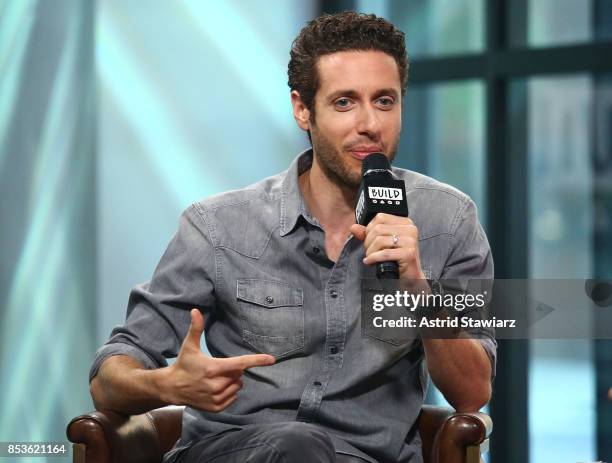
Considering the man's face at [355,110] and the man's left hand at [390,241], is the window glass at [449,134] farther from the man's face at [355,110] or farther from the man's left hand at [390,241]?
the man's left hand at [390,241]

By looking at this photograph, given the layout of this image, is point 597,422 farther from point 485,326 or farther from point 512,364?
point 485,326

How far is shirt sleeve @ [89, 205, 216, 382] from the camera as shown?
223 centimetres

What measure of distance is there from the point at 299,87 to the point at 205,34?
198 centimetres

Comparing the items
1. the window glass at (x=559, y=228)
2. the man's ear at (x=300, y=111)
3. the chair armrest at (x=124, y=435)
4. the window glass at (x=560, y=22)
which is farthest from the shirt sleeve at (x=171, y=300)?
the window glass at (x=560, y=22)

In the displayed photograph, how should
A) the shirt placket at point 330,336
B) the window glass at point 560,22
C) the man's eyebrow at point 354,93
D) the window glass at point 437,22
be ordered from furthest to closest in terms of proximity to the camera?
the window glass at point 437,22 < the window glass at point 560,22 < the man's eyebrow at point 354,93 < the shirt placket at point 330,336

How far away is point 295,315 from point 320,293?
77mm

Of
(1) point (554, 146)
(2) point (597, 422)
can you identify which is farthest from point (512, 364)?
(1) point (554, 146)

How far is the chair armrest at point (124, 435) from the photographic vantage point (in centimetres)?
205

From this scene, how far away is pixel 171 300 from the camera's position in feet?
7.36

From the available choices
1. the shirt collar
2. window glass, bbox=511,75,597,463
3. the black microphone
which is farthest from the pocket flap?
window glass, bbox=511,75,597,463

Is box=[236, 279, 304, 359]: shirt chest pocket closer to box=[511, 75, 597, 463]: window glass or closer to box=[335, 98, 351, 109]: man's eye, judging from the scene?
box=[335, 98, 351, 109]: man's eye

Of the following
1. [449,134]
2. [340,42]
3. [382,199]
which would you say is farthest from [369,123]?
[449,134]

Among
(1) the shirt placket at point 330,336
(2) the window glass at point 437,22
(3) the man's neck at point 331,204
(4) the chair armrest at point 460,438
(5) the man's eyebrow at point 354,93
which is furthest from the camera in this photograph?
(2) the window glass at point 437,22

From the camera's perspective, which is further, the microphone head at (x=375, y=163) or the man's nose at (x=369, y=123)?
the man's nose at (x=369, y=123)
